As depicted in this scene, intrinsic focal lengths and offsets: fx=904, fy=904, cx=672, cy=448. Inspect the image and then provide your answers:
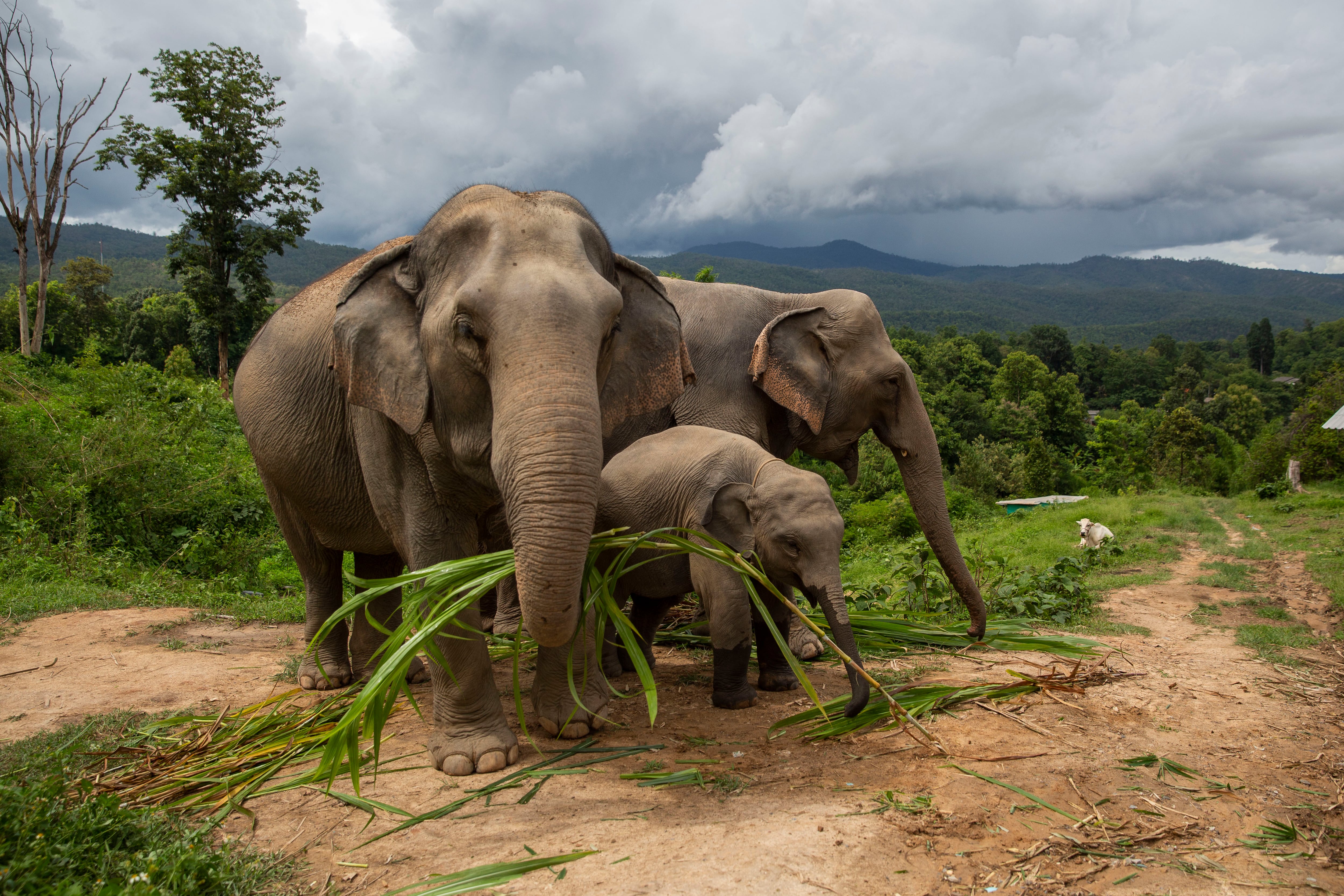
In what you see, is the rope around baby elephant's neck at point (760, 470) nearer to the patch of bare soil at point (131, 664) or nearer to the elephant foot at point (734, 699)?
the elephant foot at point (734, 699)

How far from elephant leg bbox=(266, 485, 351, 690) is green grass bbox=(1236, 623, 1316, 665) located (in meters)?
7.00

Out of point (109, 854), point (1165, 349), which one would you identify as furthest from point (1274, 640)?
point (1165, 349)

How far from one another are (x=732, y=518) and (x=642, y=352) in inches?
49.9

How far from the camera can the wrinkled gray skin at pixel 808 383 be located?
26.1 ft

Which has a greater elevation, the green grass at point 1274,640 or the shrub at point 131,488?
the shrub at point 131,488

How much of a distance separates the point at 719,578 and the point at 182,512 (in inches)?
399

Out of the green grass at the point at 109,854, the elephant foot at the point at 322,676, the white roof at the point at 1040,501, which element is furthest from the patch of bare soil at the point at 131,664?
the white roof at the point at 1040,501

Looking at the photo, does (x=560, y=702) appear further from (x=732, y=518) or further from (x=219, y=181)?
(x=219, y=181)

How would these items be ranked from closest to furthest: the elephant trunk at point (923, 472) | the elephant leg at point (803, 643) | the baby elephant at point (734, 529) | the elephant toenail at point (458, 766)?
the elephant toenail at point (458, 766) → the baby elephant at point (734, 529) → the elephant leg at point (803, 643) → the elephant trunk at point (923, 472)

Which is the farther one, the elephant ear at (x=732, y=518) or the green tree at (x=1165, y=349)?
the green tree at (x=1165, y=349)

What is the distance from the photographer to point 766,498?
5285 mm

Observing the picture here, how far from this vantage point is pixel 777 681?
5.93m

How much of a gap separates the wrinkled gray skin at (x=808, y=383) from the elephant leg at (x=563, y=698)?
303cm

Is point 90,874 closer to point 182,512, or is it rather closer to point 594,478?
point 594,478
